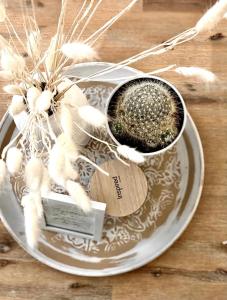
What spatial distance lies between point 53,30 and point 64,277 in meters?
0.48

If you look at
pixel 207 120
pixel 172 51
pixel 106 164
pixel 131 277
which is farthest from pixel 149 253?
pixel 172 51

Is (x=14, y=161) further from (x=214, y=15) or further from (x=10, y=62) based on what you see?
(x=214, y=15)

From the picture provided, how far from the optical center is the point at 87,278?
814 millimetres

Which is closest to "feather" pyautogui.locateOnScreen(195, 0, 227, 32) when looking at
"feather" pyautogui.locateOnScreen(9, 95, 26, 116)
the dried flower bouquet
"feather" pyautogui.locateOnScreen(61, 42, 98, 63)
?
the dried flower bouquet

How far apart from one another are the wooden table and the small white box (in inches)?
3.1

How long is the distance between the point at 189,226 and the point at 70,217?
0.22m

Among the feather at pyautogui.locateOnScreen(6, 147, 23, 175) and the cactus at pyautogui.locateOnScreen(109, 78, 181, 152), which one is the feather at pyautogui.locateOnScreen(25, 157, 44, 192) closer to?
the feather at pyautogui.locateOnScreen(6, 147, 23, 175)

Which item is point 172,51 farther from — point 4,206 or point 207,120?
point 4,206

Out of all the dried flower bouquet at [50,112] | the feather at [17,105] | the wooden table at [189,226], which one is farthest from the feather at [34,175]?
the wooden table at [189,226]

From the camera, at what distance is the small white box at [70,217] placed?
2.30ft

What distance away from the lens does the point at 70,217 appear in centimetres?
76

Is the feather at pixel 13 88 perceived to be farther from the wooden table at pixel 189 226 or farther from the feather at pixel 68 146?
the wooden table at pixel 189 226

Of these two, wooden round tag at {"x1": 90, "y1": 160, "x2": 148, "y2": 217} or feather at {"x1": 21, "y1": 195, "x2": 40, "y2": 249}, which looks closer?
feather at {"x1": 21, "y1": 195, "x2": 40, "y2": 249}

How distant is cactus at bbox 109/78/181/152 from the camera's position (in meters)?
0.71
